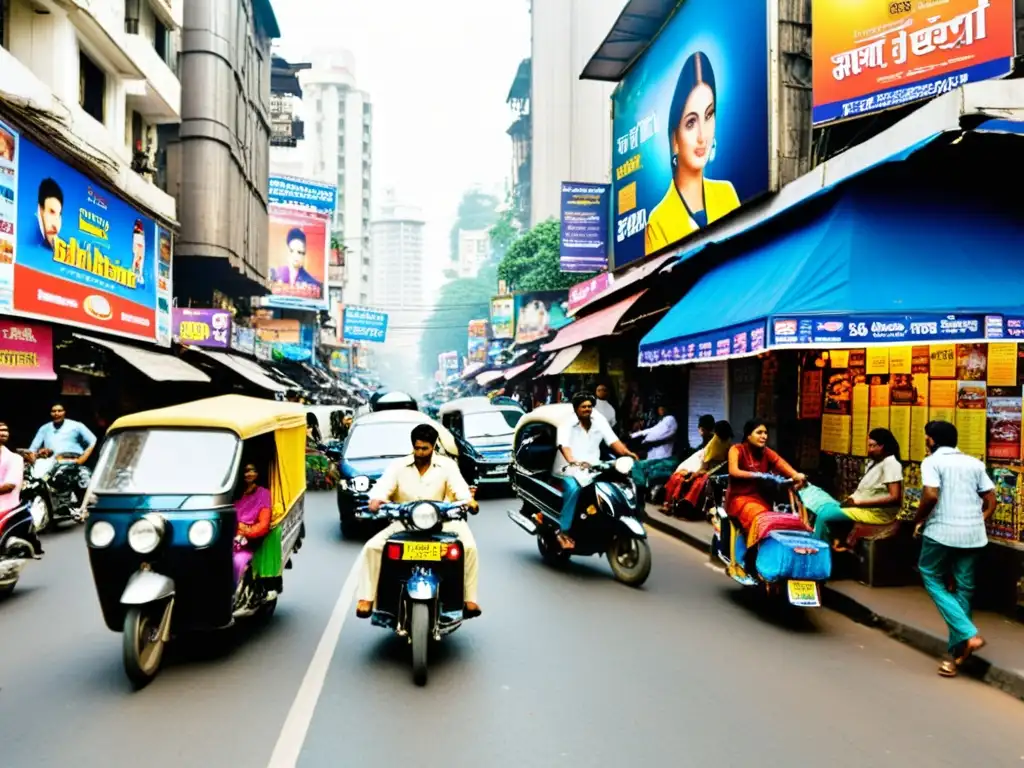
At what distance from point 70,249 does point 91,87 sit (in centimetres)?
552

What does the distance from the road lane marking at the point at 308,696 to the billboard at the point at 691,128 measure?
29.9ft

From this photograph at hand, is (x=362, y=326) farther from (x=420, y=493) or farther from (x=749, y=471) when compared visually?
(x=420, y=493)

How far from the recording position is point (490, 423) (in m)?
16.0

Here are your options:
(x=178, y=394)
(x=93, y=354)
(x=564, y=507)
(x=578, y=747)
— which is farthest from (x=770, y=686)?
(x=178, y=394)

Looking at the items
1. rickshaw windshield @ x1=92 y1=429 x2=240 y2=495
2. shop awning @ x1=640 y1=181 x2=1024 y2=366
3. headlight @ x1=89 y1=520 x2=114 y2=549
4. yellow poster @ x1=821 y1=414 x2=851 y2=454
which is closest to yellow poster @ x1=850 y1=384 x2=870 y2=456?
yellow poster @ x1=821 y1=414 x2=851 y2=454

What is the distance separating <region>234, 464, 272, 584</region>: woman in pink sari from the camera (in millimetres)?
5707

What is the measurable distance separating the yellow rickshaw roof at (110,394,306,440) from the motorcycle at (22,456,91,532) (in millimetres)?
5034

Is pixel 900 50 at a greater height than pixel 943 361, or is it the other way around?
pixel 900 50

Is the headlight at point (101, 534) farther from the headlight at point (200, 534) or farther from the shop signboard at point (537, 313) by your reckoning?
the shop signboard at point (537, 313)

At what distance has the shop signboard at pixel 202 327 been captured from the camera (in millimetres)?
24266

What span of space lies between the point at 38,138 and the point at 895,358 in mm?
14561

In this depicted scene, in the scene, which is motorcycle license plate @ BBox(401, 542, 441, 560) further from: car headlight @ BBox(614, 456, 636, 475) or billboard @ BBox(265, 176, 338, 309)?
billboard @ BBox(265, 176, 338, 309)

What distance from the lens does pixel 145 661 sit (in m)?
4.91

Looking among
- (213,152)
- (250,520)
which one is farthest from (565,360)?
(250,520)
